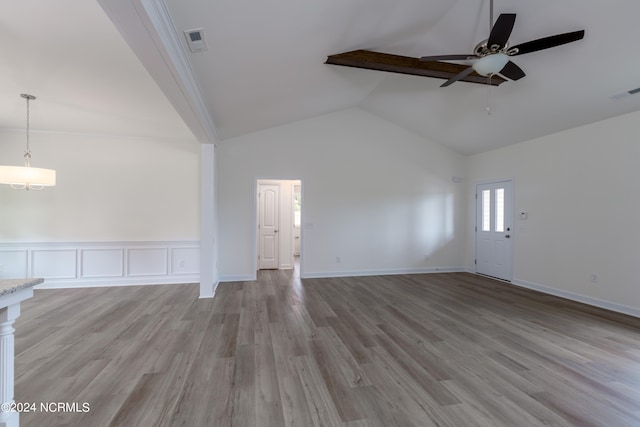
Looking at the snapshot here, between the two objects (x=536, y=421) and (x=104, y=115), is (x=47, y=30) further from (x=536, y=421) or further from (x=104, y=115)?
(x=536, y=421)

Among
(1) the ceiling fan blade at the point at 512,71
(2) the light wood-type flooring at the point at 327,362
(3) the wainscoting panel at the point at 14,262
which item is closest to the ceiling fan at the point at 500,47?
(1) the ceiling fan blade at the point at 512,71

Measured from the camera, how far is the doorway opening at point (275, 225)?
681 cm

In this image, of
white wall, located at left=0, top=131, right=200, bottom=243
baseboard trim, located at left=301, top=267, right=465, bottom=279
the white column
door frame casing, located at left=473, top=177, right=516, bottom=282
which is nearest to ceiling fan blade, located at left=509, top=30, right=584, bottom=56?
door frame casing, located at left=473, top=177, right=516, bottom=282

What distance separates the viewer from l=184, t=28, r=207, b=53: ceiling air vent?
7.22 feet

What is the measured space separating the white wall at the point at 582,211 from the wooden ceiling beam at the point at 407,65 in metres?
A: 1.81

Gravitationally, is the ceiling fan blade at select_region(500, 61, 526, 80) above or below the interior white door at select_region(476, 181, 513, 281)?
above

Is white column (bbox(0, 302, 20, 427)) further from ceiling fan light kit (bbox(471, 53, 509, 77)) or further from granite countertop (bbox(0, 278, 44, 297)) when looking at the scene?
ceiling fan light kit (bbox(471, 53, 509, 77))

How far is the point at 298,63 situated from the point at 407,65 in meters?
1.53

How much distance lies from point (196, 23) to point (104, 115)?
285cm

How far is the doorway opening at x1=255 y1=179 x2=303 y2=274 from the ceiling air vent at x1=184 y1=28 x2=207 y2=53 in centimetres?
436

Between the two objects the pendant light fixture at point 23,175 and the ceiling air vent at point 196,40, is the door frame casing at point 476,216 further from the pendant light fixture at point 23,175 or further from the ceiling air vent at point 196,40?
the pendant light fixture at point 23,175

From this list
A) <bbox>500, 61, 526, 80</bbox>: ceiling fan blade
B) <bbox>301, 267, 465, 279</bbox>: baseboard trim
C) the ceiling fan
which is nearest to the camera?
the ceiling fan

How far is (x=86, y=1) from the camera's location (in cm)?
183

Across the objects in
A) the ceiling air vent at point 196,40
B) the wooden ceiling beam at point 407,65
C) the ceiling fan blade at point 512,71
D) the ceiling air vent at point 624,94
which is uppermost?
the wooden ceiling beam at point 407,65
